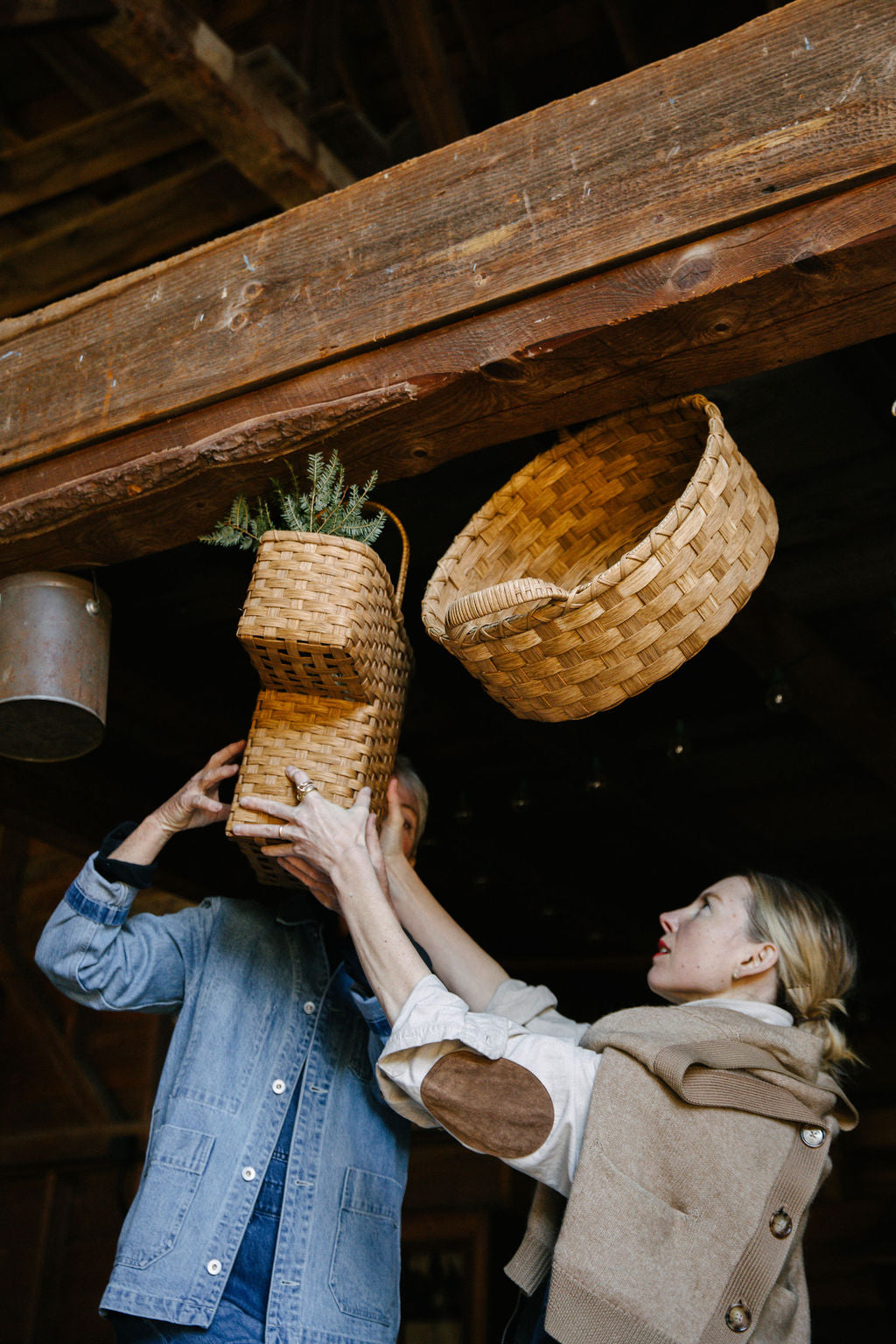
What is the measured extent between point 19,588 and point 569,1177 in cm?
133

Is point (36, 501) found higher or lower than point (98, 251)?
lower

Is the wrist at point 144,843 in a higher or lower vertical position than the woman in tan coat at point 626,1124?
higher

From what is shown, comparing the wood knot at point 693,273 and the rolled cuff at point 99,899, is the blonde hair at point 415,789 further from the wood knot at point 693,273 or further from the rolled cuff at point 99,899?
the wood knot at point 693,273

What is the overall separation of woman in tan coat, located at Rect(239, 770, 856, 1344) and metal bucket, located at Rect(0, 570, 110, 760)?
547 millimetres

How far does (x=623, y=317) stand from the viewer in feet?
4.59

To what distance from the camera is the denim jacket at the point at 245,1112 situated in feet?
5.23

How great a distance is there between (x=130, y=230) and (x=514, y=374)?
2.55m

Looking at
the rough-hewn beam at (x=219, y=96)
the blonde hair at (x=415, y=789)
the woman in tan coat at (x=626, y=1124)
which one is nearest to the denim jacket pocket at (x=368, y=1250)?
the woman in tan coat at (x=626, y=1124)

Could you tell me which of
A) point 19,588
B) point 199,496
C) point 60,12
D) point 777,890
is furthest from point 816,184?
point 60,12

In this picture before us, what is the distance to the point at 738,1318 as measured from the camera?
1370 millimetres

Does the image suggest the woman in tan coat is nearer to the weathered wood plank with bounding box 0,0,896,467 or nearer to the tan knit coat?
the tan knit coat

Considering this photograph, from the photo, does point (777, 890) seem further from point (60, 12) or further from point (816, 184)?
point (60, 12)

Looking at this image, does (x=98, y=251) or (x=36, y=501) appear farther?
(x=98, y=251)

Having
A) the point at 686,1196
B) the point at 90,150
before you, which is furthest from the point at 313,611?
Answer: the point at 90,150
